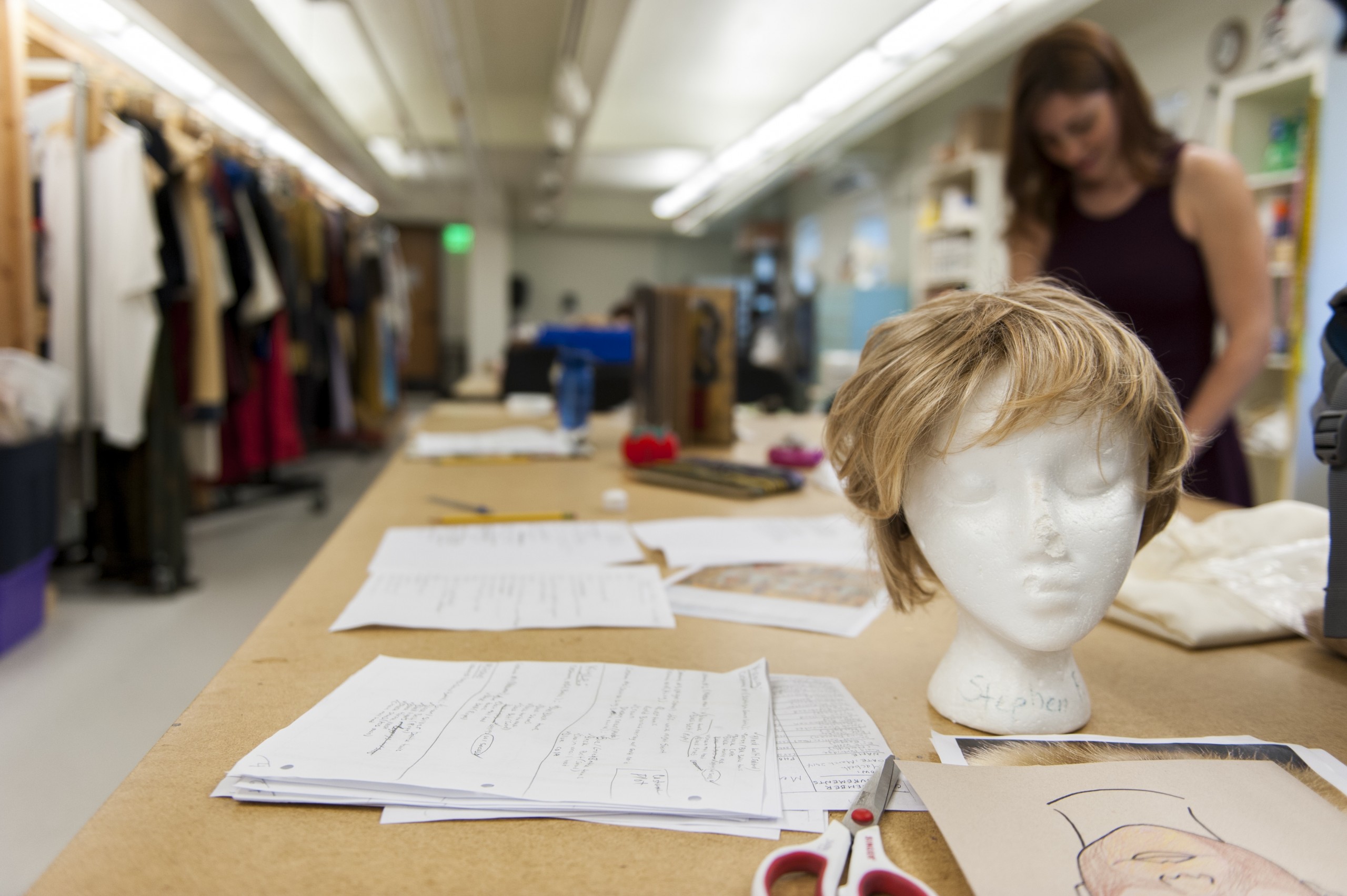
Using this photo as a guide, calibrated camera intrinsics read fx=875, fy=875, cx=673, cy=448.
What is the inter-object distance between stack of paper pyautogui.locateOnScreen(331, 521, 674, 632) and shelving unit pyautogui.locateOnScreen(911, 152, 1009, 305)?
14.6 feet

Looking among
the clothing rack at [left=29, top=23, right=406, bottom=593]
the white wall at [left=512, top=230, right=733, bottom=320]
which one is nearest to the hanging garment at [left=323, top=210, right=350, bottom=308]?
the clothing rack at [left=29, top=23, right=406, bottom=593]

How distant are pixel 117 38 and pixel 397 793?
3172 mm

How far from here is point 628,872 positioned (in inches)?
19.2

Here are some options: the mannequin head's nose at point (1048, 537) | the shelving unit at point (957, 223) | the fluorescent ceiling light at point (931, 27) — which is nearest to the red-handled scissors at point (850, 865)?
the mannequin head's nose at point (1048, 537)

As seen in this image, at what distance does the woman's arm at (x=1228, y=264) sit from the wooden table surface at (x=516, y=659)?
2.81ft

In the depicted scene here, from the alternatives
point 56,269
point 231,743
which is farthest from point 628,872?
point 56,269

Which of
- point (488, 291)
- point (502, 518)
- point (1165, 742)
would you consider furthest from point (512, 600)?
point (488, 291)

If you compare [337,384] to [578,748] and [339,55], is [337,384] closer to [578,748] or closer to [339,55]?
[339,55]

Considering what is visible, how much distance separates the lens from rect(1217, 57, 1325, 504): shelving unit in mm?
3160

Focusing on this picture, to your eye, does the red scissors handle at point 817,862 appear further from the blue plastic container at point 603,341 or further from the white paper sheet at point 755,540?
the blue plastic container at point 603,341

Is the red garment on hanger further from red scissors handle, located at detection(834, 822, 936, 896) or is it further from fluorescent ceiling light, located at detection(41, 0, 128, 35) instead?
red scissors handle, located at detection(834, 822, 936, 896)

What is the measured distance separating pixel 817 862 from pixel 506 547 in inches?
31.8

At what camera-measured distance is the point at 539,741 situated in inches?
24.4

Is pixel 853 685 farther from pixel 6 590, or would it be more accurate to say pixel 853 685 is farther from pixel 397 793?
pixel 6 590
